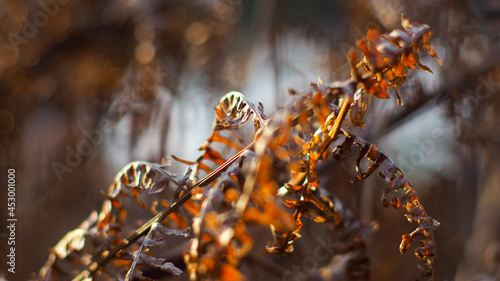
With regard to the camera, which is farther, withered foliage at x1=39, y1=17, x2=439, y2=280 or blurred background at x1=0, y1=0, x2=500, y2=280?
blurred background at x1=0, y1=0, x2=500, y2=280

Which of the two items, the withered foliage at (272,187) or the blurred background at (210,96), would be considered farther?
the blurred background at (210,96)

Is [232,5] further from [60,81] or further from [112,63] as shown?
[60,81]

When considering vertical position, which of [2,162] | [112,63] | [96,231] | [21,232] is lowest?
[96,231]

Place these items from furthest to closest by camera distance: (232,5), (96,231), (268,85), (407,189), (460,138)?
(232,5)
(268,85)
(460,138)
(96,231)
(407,189)

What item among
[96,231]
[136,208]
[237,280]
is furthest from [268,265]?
[136,208]
